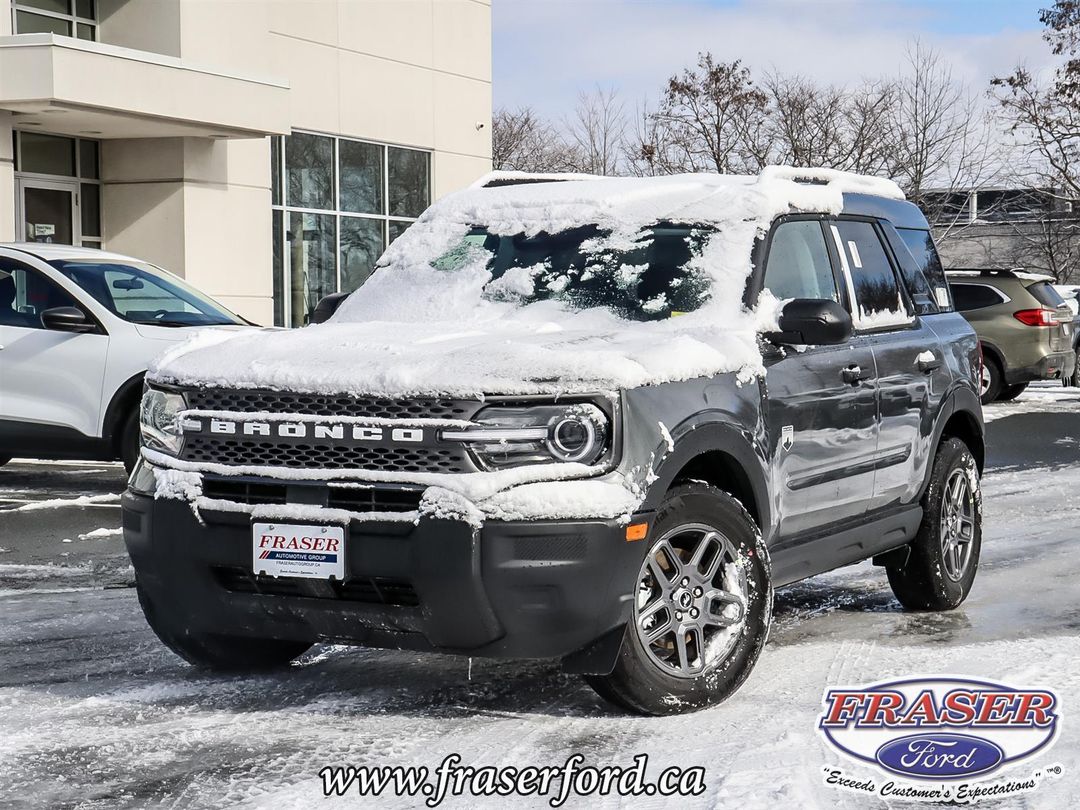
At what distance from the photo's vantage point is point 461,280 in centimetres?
640

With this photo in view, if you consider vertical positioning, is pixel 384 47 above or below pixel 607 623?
above

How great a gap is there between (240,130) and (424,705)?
16.5 metres

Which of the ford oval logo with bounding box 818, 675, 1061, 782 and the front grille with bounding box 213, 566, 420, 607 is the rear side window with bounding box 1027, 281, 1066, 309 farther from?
the front grille with bounding box 213, 566, 420, 607

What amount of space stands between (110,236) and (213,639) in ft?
54.2

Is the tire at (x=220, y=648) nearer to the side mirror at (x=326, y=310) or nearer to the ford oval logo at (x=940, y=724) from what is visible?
the side mirror at (x=326, y=310)

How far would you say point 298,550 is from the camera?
492 centimetres

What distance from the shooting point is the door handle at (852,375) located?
6.21m

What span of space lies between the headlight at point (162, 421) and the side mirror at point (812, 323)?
212 centimetres

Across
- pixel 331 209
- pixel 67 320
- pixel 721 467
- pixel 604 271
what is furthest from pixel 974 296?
pixel 721 467

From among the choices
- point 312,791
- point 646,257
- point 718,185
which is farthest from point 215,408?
point 718,185

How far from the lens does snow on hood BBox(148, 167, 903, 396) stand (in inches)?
192

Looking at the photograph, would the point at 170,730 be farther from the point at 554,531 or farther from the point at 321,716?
the point at 554,531

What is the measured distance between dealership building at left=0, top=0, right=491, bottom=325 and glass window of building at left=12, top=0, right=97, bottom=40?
3cm

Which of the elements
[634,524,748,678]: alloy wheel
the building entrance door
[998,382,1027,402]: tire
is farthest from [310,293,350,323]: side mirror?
[998,382,1027,402]: tire
